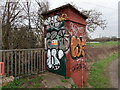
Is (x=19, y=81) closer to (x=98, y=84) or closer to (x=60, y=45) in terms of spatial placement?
(x=60, y=45)

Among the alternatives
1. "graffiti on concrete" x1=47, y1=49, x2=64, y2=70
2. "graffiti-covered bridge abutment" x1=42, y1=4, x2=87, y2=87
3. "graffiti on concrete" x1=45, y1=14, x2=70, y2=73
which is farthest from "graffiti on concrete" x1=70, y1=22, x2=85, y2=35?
"graffiti on concrete" x1=47, y1=49, x2=64, y2=70

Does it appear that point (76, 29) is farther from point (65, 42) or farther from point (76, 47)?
point (65, 42)

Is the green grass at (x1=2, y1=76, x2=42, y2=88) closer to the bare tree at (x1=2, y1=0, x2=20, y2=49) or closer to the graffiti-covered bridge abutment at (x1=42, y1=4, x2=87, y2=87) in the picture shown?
the graffiti-covered bridge abutment at (x1=42, y1=4, x2=87, y2=87)

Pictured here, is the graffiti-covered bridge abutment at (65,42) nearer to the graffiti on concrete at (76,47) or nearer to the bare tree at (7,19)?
the graffiti on concrete at (76,47)

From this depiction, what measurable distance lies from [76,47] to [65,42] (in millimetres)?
752

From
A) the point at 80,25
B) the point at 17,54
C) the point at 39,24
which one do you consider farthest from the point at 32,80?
the point at 39,24

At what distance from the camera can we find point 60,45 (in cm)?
500

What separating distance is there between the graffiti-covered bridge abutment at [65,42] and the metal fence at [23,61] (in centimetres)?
40

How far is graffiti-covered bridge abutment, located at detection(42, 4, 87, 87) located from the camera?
4859 millimetres

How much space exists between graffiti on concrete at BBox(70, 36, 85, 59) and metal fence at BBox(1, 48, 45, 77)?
145cm

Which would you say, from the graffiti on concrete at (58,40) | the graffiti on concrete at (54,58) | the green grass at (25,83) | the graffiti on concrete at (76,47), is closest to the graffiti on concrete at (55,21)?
the graffiti on concrete at (58,40)

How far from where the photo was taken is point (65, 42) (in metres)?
4.88

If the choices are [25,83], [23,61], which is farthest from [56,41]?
[25,83]

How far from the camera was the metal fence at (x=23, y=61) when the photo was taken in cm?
430
